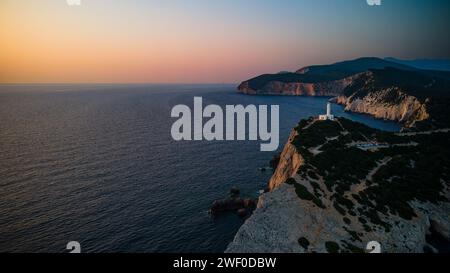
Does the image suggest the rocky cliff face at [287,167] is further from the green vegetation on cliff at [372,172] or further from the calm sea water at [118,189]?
the calm sea water at [118,189]

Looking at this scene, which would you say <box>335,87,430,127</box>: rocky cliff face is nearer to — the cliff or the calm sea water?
the cliff

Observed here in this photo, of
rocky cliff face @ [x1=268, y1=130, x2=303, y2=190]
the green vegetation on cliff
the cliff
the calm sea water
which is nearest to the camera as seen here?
the cliff

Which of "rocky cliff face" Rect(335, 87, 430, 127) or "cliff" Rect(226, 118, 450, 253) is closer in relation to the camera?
"cliff" Rect(226, 118, 450, 253)

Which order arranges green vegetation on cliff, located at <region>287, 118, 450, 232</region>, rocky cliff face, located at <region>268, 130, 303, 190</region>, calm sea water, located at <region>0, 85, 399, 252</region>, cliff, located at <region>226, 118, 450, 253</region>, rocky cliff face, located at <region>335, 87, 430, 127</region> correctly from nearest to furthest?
cliff, located at <region>226, 118, 450, 253</region> < green vegetation on cliff, located at <region>287, 118, 450, 232</region> < calm sea water, located at <region>0, 85, 399, 252</region> < rocky cliff face, located at <region>268, 130, 303, 190</region> < rocky cliff face, located at <region>335, 87, 430, 127</region>

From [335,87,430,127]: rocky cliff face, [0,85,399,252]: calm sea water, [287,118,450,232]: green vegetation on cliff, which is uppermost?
[335,87,430,127]: rocky cliff face

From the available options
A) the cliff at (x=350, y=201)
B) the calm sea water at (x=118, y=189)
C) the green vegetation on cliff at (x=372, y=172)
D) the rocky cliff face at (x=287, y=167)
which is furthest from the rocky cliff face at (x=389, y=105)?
the rocky cliff face at (x=287, y=167)

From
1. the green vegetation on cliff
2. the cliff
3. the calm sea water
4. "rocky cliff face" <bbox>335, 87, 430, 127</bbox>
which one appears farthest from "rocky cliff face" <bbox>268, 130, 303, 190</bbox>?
"rocky cliff face" <bbox>335, 87, 430, 127</bbox>

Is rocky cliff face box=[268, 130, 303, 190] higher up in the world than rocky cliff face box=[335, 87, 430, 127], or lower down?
lower down

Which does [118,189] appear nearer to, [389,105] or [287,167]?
[287,167]

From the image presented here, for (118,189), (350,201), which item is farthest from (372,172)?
(118,189)
